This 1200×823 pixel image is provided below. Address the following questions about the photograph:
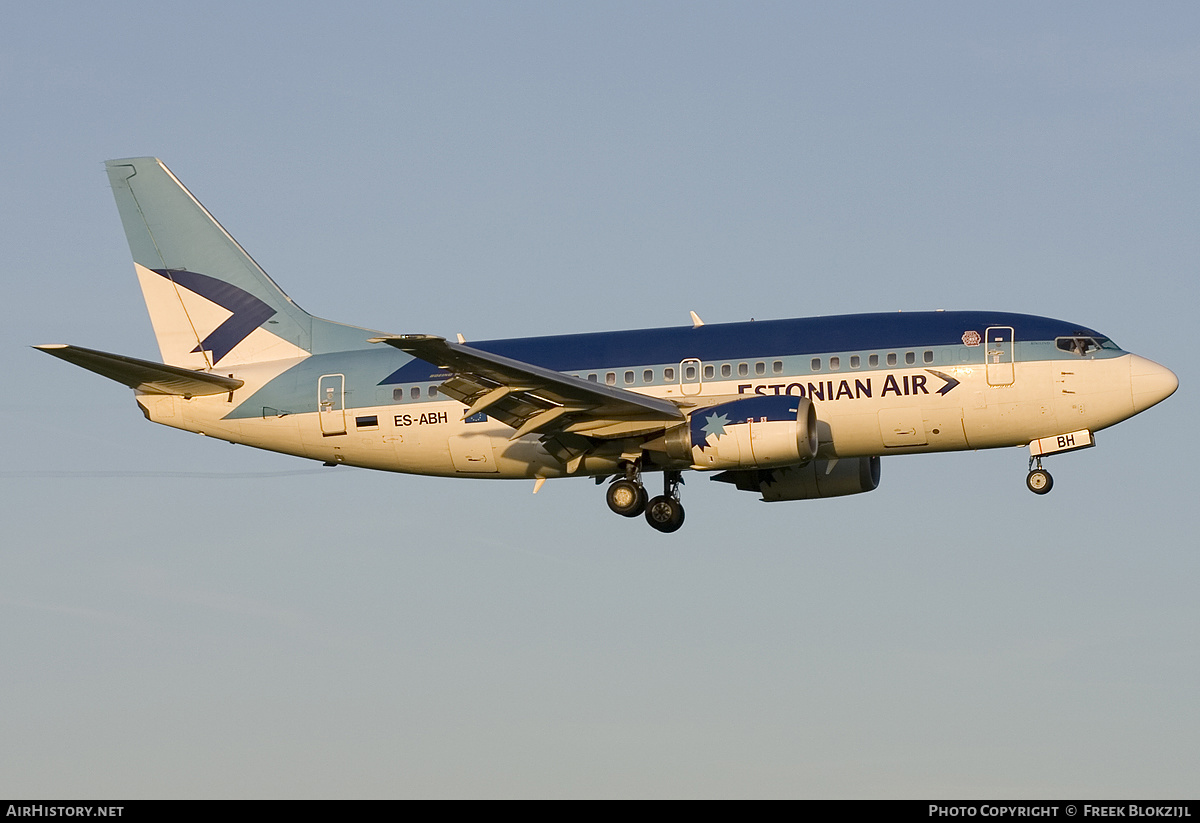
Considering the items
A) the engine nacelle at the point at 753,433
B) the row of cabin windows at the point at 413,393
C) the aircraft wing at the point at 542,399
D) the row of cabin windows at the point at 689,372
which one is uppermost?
the row of cabin windows at the point at 689,372

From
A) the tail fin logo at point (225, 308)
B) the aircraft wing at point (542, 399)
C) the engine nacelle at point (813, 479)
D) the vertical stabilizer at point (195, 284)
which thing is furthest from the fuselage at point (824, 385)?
the engine nacelle at point (813, 479)

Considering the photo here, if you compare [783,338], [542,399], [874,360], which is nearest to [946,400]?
[874,360]

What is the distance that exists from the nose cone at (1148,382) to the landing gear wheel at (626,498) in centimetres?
1284

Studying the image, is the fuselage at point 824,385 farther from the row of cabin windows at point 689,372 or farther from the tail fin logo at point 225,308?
the tail fin logo at point 225,308

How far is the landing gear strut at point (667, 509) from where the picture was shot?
42688 millimetres

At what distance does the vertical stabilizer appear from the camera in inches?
1788

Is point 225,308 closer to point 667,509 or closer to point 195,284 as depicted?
point 195,284

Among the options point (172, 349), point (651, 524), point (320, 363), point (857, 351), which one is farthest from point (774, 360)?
point (172, 349)

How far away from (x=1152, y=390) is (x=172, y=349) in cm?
2722

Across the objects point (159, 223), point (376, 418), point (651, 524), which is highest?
point (159, 223)

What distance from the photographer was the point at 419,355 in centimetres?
3556

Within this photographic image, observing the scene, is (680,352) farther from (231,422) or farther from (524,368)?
(231,422)

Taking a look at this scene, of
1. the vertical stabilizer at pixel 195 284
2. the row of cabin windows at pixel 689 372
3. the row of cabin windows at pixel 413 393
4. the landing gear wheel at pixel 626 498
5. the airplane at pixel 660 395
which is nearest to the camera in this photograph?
the airplane at pixel 660 395
